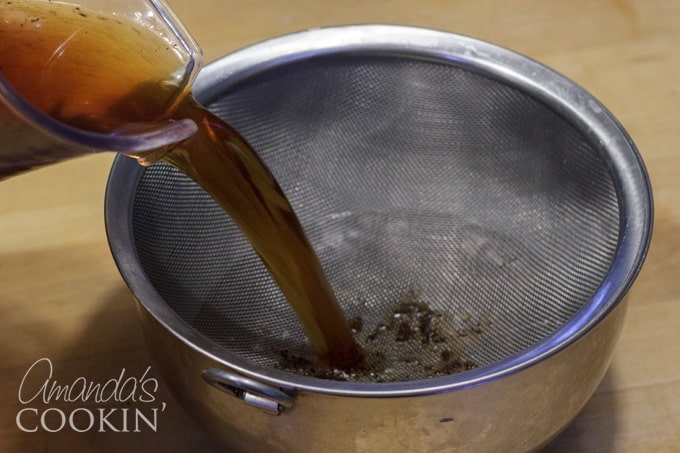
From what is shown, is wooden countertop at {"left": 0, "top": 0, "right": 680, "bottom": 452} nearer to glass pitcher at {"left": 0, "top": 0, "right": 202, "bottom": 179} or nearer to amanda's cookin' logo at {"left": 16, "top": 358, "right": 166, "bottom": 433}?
amanda's cookin' logo at {"left": 16, "top": 358, "right": 166, "bottom": 433}

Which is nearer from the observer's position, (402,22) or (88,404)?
(88,404)

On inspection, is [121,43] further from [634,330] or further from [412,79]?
[634,330]

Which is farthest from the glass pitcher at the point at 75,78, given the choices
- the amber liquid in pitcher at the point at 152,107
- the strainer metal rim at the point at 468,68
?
the strainer metal rim at the point at 468,68

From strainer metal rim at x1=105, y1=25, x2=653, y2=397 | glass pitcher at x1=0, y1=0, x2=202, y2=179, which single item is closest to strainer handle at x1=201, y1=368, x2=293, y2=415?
strainer metal rim at x1=105, y1=25, x2=653, y2=397

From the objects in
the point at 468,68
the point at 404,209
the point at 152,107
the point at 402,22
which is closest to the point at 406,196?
the point at 404,209

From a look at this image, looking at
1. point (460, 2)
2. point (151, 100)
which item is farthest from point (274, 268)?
point (460, 2)

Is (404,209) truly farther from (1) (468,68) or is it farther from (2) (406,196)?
(1) (468,68)

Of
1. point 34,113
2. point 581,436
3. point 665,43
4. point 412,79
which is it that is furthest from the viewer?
point 665,43
